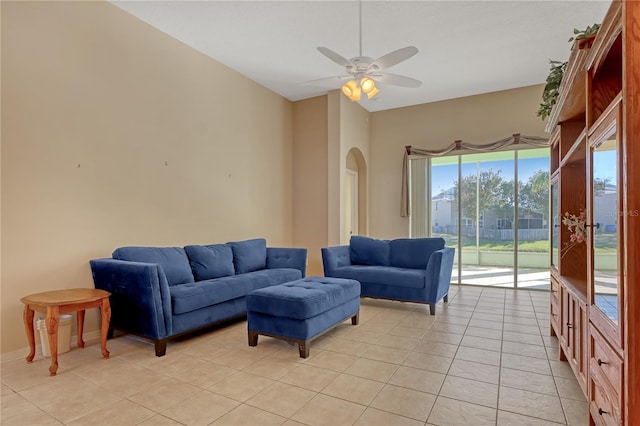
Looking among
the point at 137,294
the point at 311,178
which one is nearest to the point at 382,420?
the point at 137,294

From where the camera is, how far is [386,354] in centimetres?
299

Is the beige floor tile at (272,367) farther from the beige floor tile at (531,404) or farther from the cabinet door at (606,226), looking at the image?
the cabinet door at (606,226)

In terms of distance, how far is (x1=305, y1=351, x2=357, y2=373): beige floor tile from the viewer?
2.75 m

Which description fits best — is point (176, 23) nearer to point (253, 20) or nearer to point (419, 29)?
point (253, 20)

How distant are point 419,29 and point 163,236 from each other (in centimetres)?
384

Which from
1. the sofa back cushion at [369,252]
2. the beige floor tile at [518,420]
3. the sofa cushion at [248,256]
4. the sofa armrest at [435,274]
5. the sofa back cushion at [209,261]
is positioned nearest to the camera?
the beige floor tile at [518,420]

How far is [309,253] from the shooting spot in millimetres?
6316

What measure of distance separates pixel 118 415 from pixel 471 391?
7.32 ft

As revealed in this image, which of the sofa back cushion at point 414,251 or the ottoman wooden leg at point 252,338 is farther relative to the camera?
the sofa back cushion at point 414,251

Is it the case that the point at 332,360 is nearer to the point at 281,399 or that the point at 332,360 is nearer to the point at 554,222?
the point at 281,399

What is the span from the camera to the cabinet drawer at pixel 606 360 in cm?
141

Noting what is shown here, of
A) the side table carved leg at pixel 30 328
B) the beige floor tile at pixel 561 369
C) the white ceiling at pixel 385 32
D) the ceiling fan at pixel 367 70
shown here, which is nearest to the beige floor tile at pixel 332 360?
the beige floor tile at pixel 561 369

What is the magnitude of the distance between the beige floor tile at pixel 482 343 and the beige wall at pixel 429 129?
3504mm

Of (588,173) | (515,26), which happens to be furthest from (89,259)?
(515,26)
